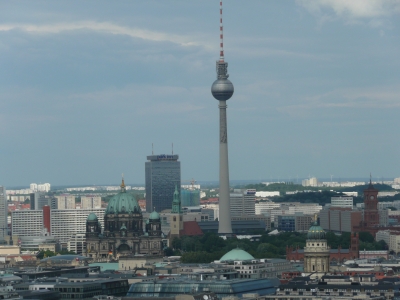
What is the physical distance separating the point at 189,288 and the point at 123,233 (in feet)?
244

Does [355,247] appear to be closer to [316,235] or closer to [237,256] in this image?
[237,256]

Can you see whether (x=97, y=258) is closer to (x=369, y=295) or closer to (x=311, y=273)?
(x=311, y=273)

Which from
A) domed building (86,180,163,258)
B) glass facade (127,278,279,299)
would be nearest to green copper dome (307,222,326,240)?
glass facade (127,278,279,299)

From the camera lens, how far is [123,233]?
7515 inches

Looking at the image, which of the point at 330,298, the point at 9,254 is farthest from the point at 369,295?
the point at 9,254

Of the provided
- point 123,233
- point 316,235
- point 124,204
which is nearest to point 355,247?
point 123,233

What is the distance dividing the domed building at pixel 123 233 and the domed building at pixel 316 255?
3924cm

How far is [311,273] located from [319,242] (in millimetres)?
6483

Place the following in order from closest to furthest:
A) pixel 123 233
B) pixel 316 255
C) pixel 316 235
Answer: pixel 316 255
pixel 316 235
pixel 123 233

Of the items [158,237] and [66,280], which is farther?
[158,237]

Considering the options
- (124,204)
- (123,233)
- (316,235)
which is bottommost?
(316,235)

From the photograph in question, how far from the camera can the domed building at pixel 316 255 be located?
148 metres

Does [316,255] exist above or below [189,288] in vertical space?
above

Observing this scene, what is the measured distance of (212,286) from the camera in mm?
116812
